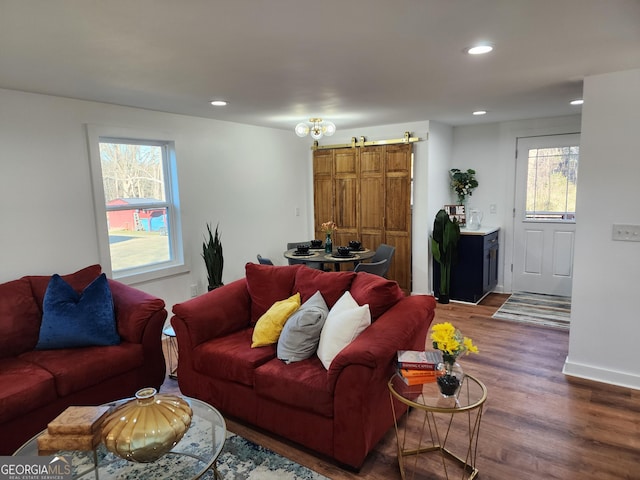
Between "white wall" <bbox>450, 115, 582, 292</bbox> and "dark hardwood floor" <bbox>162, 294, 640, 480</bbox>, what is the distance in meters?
2.17

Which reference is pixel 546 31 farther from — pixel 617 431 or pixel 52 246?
pixel 52 246

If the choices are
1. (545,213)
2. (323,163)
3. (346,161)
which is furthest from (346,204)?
(545,213)

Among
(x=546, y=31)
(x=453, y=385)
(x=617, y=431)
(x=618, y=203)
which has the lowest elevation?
(x=617, y=431)

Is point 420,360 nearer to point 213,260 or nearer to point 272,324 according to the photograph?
point 272,324

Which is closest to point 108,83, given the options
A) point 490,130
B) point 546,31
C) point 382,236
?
point 546,31

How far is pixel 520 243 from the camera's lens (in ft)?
18.0

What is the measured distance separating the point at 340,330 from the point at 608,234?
2195 millimetres

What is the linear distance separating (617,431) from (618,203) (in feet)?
5.08

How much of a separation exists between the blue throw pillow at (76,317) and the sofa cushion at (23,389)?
0.24 meters

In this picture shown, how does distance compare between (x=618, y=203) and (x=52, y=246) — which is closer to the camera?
(x=618, y=203)

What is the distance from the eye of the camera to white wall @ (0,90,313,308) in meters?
3.07

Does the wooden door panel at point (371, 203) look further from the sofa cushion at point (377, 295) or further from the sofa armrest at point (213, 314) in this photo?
the sofa cushion at point (377, 295)

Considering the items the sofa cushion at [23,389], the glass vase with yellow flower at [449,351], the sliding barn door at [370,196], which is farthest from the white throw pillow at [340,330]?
the sliding barn door at [370,196]

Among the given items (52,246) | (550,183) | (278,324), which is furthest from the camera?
(550,183)
